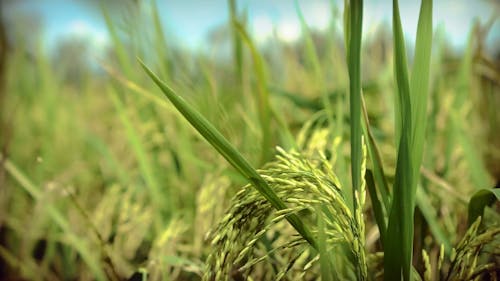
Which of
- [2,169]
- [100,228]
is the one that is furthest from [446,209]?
[2,169]

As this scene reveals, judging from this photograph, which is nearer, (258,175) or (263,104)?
(258,175)

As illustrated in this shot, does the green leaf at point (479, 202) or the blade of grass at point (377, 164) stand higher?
the blade of grass at point (377, 164)

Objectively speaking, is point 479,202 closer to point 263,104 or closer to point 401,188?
point 401,188

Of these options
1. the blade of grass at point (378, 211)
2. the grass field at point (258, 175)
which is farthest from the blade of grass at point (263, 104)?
the blade of grass at point (378, 211)

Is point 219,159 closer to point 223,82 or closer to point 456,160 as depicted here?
point 456,160

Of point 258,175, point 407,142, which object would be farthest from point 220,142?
point 407,142

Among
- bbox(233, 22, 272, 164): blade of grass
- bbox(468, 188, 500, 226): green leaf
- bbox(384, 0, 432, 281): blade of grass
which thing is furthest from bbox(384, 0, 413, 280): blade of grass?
bbox(233, 22, 272, 164): blade of grass

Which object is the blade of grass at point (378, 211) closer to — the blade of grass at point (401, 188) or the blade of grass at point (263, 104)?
the blade of grass at point (401, 188)
